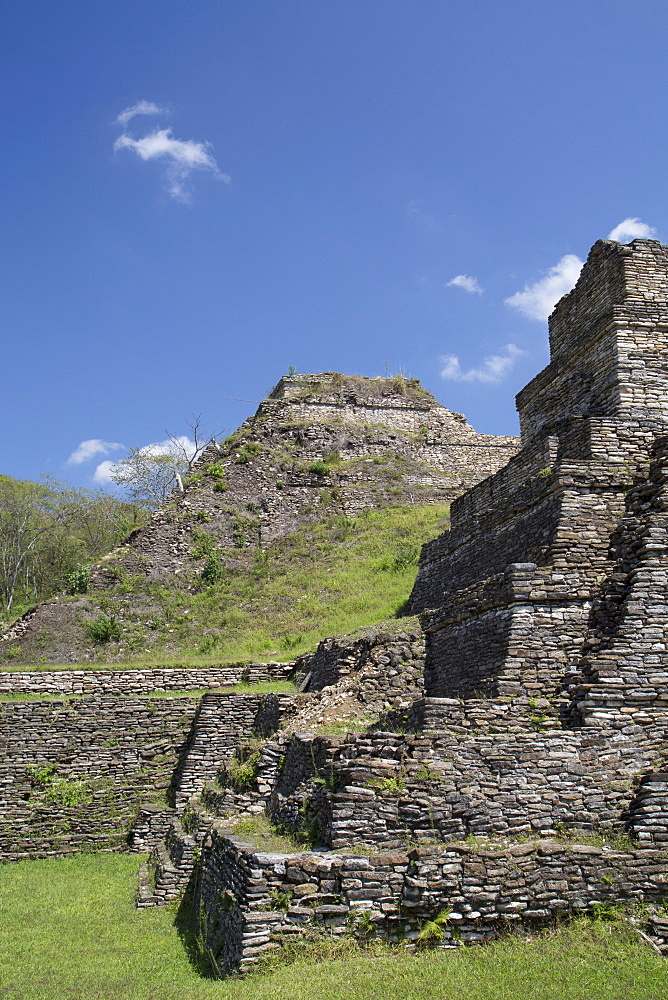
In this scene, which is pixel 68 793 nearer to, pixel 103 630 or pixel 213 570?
pixel 103 630

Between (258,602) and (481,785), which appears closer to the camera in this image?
(481,785)

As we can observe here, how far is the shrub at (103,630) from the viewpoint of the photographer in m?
24.3

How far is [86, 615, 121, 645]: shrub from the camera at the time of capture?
24281 millimetres

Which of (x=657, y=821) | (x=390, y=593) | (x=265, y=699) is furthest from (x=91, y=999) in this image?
(x=390, y=593)

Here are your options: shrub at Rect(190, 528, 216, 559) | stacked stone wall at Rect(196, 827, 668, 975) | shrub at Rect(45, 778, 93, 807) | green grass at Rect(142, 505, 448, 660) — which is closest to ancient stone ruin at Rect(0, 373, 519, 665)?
shrub at Rect(190, 528, 216, 559)

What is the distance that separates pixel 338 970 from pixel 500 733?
319cm

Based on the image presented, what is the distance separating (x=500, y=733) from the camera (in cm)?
948

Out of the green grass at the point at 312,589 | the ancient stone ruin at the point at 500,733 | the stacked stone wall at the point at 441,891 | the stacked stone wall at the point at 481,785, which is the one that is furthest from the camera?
the green grass at the point at 312,589

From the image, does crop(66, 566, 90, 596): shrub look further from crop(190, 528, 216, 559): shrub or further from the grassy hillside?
crop(190, 528, 216, 559): shrub

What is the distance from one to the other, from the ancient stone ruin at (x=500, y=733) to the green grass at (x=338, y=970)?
31 cm

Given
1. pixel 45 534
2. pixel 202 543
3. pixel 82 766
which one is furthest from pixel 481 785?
pixel 45 534

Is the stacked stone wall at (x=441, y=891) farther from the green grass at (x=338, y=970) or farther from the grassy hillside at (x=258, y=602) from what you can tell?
the grassy hillside at (x=258, y=602)

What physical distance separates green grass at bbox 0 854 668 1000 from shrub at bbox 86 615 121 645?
42.5 feet

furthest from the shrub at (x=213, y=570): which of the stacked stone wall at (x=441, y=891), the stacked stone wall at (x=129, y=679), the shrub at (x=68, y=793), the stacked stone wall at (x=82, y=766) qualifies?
the stacked stone wall at (x=441, y=891)
